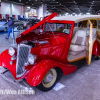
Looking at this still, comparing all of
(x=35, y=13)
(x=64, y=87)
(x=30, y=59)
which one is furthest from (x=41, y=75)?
(x=35, y=13)

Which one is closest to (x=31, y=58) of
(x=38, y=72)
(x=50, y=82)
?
(x=38, y=72)

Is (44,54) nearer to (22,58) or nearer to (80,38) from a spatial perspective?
(22,58)

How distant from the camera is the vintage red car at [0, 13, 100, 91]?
244 cm

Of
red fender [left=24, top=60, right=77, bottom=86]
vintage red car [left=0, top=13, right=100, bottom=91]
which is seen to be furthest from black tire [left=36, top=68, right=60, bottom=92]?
red fender [left=24, top=60, right=77, bottom=86]

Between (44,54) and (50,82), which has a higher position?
(44,54)

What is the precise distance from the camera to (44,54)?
2.82 metres

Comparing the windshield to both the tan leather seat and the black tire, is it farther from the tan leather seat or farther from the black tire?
the black tire

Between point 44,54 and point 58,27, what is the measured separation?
4.18ft

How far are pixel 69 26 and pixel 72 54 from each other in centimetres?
107

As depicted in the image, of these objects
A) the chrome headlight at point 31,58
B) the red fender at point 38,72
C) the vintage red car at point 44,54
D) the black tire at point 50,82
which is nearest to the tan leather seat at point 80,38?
the vintage red car at point 44,54

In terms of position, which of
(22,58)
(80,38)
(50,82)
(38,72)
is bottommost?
(50,82)

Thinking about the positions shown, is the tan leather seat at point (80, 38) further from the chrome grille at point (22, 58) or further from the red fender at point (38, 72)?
the chrome grille at point (22, 58)

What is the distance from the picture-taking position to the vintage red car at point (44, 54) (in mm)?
2441

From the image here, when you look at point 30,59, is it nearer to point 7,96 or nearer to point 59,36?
point 7,96
